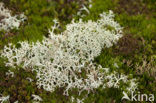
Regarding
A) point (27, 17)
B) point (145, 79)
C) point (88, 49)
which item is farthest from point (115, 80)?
point (27, 17)

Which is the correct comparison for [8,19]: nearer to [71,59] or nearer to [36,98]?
[71,59]

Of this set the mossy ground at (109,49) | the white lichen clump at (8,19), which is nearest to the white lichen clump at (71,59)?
the mossy ground at (109,49)

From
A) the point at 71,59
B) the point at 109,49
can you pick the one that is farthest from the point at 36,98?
the point at 109,49

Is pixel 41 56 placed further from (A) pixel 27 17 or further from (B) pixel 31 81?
(A) pixel 27 17

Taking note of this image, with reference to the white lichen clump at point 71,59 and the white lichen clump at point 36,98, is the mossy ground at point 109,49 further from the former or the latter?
the white lichen clump at point 71,59

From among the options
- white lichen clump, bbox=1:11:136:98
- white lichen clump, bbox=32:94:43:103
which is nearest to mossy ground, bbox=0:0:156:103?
white lichen clump, bbox=32:94:43:103

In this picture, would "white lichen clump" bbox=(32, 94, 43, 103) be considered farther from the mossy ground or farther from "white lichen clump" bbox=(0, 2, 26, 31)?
"white lichen clump" bbox=(0, 2, 26, 31)
